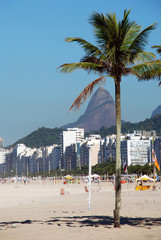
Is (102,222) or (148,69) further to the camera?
(102,222)

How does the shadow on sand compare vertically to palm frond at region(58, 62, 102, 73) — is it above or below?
below

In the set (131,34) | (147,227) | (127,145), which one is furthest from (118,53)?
(127,145)

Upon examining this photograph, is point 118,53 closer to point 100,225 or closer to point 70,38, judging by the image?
point 70,38

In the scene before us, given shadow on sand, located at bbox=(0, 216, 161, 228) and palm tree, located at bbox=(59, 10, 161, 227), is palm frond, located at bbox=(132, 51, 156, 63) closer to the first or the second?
palm tree, located at bbox=(59, 10, 161, 227)

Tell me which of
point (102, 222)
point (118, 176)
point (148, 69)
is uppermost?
point (148, 69)

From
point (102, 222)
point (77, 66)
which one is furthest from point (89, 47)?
point (102, 222)

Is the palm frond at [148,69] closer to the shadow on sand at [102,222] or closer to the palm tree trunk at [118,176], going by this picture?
the palm tree trunk at [118,176]

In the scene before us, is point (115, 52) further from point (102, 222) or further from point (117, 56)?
point (102, 222)

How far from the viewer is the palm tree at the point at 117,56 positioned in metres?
13.5

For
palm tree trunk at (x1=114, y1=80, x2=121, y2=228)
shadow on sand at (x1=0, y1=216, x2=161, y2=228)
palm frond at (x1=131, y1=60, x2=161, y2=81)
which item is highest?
palm frond at (x1=131, y1=60, x2=161, y2=81)

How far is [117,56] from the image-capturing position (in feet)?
45.5

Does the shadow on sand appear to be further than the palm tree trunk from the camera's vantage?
Yes

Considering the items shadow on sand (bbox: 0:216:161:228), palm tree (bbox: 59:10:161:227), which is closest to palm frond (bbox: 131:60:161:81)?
palm tree (bbox: 59:10:161:227)

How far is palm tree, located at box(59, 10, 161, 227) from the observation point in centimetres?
1346
